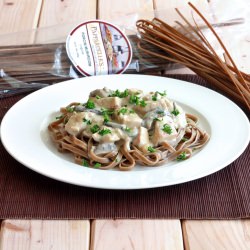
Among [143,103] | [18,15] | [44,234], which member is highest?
[143,103]

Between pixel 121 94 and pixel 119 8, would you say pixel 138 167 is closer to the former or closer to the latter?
pixel 121 94

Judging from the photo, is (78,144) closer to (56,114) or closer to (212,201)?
(56,114)

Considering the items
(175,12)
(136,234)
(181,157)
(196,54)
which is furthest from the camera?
(175,12)

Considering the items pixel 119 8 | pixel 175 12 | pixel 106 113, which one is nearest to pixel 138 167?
pixel 106 113

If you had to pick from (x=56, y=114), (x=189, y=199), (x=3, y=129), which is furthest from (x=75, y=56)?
(x=189, y=199)

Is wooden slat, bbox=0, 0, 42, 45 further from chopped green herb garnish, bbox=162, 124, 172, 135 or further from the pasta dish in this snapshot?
chopped green herb garnish, bbox=162, 124, 172, 135

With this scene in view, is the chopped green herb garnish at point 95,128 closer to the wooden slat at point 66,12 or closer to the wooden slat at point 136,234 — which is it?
the wooden slat at point 136,234

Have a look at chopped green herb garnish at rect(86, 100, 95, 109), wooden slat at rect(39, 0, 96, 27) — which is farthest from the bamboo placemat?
wooden slat at rect(39, 0, 96, 27)
